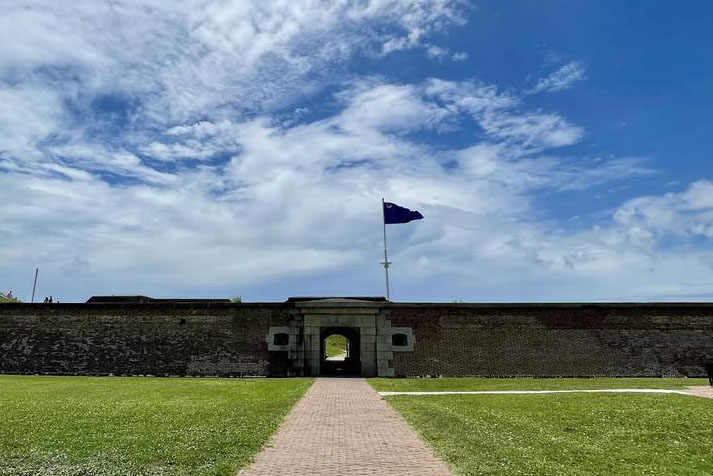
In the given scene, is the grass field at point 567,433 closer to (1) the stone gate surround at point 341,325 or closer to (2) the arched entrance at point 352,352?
(1) the stone gate surround at point 341,325

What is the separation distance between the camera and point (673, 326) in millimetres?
24703

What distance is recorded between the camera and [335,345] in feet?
208

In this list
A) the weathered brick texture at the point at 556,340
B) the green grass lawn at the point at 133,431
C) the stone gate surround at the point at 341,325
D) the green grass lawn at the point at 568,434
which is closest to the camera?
the green grass lawn at the point at 133,431

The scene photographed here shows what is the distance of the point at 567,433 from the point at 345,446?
3.84m

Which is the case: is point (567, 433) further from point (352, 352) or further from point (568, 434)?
point (352, 352)

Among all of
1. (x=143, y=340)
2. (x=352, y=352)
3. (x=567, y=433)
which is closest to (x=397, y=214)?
(x=352, y=352)

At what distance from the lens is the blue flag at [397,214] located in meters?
28.0

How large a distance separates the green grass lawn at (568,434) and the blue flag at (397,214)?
49.9ft

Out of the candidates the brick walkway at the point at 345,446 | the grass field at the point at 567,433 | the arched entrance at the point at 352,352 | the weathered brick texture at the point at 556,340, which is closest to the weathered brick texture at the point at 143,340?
the arched entrance at the point at 352,352

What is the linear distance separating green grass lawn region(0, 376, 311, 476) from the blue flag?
1519cm

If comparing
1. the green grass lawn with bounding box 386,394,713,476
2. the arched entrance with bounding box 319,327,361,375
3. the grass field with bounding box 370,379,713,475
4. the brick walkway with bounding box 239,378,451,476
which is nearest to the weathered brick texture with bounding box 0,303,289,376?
the arched entrance with bounding box 319,327,361,375

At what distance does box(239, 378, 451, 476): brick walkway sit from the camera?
615 cm

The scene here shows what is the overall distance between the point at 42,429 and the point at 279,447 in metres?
4.12

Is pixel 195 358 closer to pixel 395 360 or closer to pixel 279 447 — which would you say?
pixel 395 360
